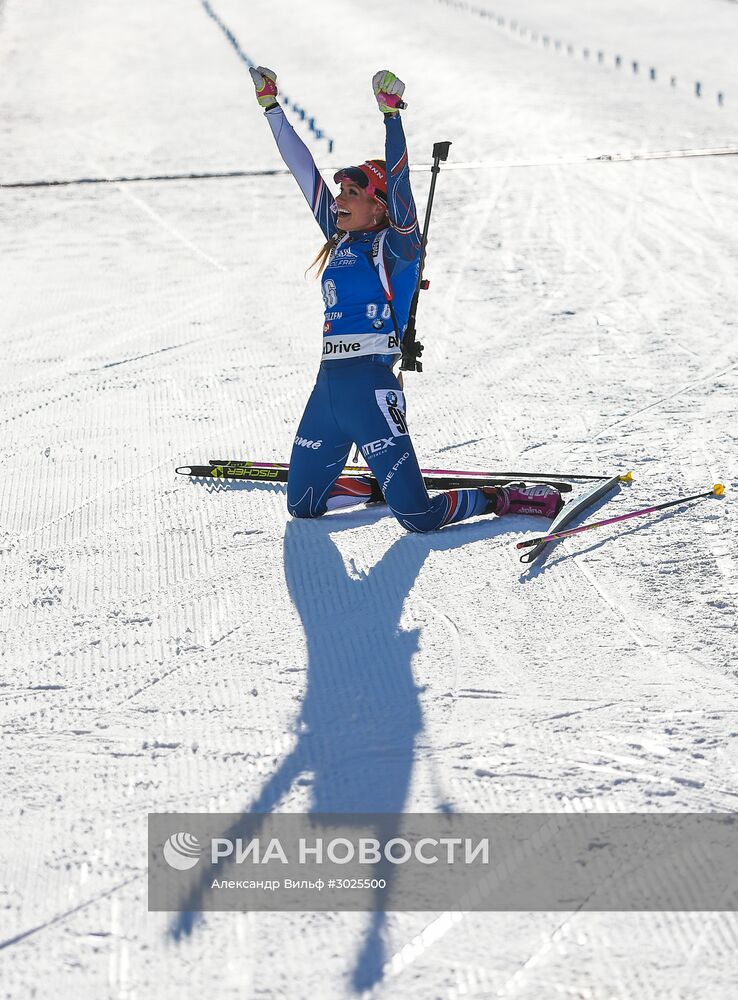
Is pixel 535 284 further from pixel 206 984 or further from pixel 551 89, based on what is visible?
pixel 551 89

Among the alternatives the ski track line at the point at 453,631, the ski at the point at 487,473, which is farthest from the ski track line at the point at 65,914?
the ski at the point at 487,473

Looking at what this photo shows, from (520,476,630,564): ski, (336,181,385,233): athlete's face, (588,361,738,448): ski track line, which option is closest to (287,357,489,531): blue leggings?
(520,476,630,564): ski

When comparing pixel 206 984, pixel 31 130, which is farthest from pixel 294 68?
pixel 206 984

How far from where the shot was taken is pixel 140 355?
8.75 metres

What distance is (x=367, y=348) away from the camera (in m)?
5.54

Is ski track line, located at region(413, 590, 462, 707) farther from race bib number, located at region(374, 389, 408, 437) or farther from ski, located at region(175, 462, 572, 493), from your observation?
ski, located at region(175, 462, 572, 493)

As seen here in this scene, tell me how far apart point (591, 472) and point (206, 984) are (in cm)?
400

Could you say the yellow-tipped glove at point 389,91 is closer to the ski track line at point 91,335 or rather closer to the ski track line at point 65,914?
the ski track line at point 65,914

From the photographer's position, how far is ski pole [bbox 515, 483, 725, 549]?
5.40 meters

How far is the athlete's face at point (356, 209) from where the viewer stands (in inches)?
213

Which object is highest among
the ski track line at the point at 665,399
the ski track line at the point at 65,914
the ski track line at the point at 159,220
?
the ski track line at the point at 65,914

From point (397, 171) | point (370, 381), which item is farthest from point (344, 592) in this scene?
point (397, 171)

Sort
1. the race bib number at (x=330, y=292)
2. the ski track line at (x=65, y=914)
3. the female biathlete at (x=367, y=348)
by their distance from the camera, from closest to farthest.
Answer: the ski track line at (x=65, y=914)
the female biathlete at (x=367, y=348)
the race bib number at (x=330, y=292)

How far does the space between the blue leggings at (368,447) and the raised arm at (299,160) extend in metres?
0.79
